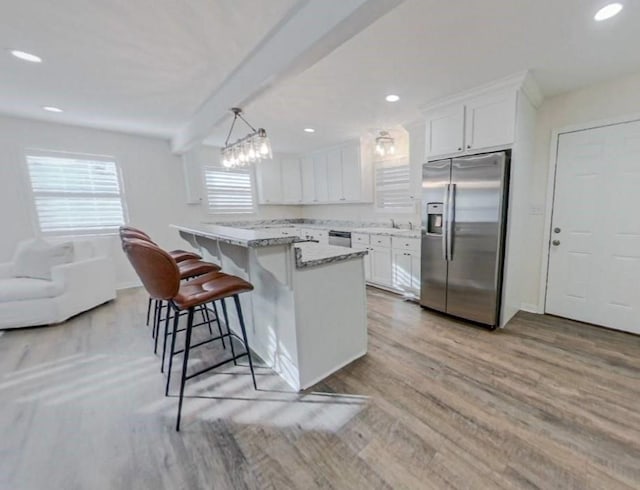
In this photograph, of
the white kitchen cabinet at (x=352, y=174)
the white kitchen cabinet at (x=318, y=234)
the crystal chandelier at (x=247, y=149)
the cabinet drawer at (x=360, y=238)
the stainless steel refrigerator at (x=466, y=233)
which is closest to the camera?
the crystal chandelier at (x=247, y=149)

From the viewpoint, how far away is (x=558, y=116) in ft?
9.50

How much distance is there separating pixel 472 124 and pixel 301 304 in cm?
249

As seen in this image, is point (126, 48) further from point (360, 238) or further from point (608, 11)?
point (360, 238)

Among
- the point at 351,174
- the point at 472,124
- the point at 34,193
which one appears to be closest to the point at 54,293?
the point at 34,193

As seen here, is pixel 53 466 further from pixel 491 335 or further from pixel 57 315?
pixel 491 335

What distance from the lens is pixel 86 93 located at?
9.04 ft

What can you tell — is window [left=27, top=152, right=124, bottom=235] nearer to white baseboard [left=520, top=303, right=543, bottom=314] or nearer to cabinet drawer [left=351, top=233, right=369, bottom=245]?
cabinet drawer [left=351, top=233, right=369, bottom=245]

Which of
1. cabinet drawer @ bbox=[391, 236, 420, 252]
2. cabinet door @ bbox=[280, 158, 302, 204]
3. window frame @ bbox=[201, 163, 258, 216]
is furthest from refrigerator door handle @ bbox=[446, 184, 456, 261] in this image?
cabinet door @ bbox=[280, 158, 302, 204]

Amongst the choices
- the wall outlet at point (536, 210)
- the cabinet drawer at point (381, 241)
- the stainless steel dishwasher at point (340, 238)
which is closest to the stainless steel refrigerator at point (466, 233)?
the cabinet drawer at point (381, 241)

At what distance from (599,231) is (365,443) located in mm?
3128

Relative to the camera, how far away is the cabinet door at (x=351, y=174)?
15.3ft

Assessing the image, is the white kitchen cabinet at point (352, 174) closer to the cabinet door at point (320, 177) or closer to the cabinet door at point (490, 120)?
the cabinet door at point (320, 177)

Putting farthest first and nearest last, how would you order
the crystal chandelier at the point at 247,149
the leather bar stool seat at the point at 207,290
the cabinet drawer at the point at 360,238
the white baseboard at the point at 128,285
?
the white baseboard at the point at 128,285
the cabinet drawer at the point at 360,238
the crystal chandelier at the point at 247,149
the leather bar stool seat at the point at 207,290

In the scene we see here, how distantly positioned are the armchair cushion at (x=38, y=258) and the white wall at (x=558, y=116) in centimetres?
559
